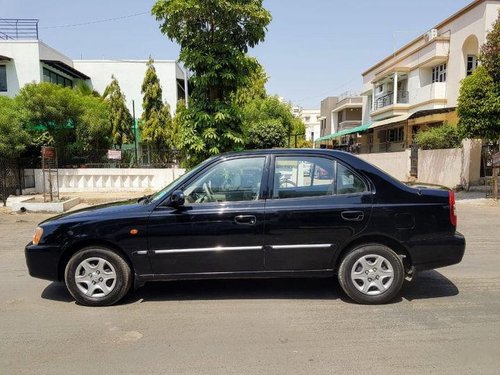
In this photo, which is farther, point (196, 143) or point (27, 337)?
point (196, 143)

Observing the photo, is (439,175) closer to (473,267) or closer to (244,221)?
(473,267)

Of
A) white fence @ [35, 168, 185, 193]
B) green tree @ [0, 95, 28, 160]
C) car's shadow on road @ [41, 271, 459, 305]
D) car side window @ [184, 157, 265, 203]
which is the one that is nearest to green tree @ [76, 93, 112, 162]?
white fence @ [35, 168, 185, 193]

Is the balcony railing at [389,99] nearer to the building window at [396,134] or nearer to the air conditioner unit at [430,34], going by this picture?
the building window at [396,134]

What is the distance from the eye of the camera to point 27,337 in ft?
12.5

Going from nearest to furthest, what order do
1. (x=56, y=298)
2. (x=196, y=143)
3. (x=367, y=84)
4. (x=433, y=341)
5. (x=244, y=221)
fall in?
1. (x=433, y=341)
2. (x=244, y=221)
3. (x=56, y=298)
4. (x=196, y=143)
5. (x=367, y=84)

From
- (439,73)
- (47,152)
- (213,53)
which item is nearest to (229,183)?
(213,53)

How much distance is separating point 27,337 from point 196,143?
22.9ft

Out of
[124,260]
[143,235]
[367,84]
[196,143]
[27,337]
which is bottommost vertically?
[27,337]

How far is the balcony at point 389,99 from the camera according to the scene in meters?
31.0

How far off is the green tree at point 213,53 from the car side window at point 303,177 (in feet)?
18.7

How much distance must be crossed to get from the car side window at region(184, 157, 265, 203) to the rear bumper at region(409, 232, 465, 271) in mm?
1837

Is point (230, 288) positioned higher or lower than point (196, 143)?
lower

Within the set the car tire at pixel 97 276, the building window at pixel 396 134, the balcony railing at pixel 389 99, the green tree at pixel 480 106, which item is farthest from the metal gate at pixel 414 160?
the car tire at pixel 97 276

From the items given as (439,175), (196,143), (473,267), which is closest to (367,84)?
(439,175)
